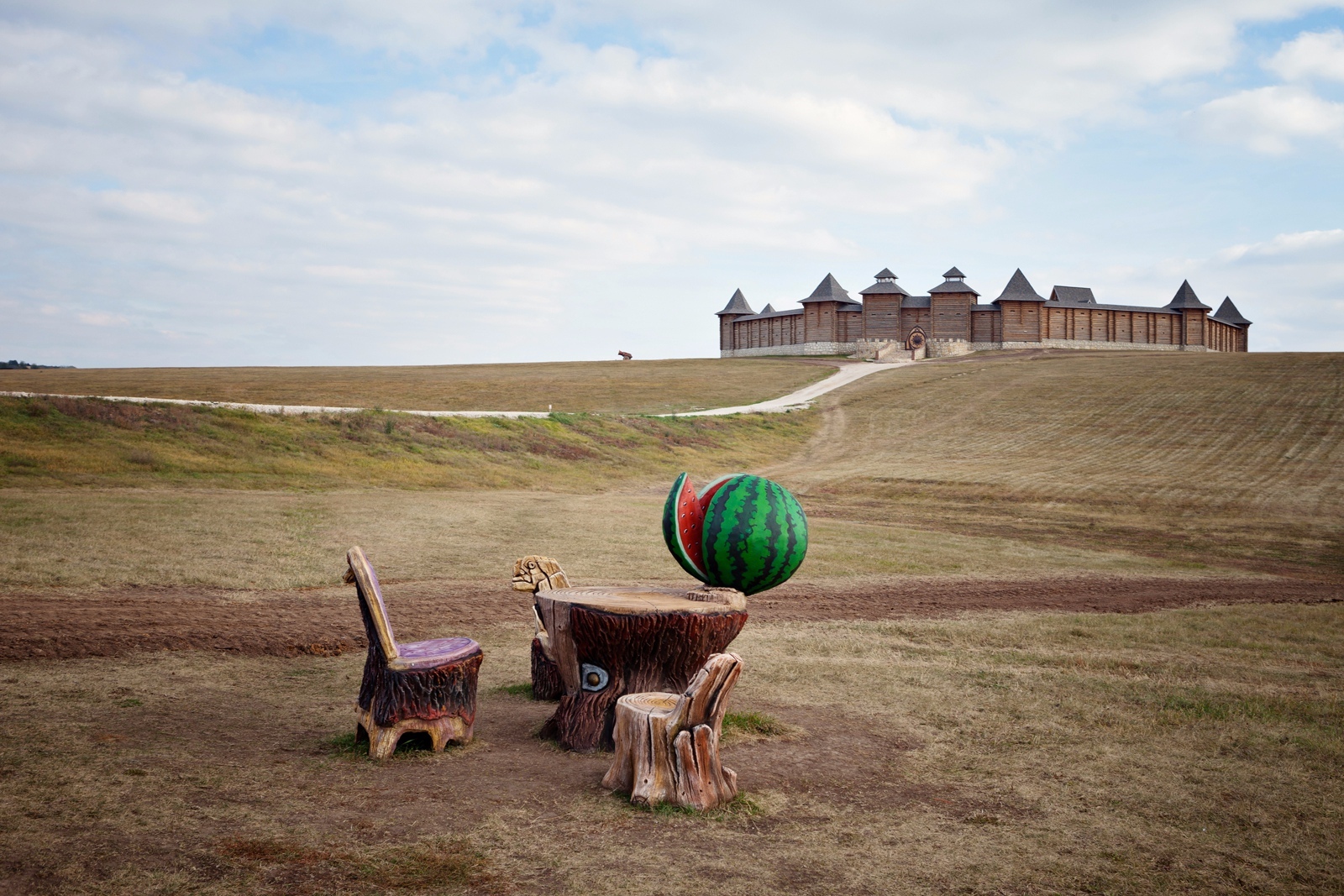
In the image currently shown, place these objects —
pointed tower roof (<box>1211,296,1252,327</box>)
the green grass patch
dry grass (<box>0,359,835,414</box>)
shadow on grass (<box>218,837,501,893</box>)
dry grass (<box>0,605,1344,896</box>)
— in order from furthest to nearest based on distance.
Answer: pointed tower roof (<box>1211,296,1252,327</box>)
dry grass (<box>0,359,835,414</box>)
the green grass patch
dry grass (<box>0,605,1344,896</box>)
shadow on grass (<box>218,837,501,893</box>)

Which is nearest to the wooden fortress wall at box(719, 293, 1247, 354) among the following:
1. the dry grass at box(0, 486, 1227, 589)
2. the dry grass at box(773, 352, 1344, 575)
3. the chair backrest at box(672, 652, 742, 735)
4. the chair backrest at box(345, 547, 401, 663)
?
the dry grass at box(773, 352, 1344, 575)

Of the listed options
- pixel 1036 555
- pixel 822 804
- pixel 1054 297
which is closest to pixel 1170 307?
pixel 1054 297

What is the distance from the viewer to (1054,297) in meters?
81.9

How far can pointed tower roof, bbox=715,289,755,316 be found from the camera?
314 ft

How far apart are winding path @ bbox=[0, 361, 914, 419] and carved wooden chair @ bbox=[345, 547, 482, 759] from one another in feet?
73.9

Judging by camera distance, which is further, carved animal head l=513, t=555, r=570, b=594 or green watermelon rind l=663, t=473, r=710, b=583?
carved animal head l=513, t=555, r=570, b=594

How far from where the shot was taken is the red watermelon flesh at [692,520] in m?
7.95

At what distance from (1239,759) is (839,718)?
3.08 meters

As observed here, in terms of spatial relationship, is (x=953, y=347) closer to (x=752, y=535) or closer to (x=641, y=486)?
(x=641, y=486)

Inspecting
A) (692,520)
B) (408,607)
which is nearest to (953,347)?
(408,607)

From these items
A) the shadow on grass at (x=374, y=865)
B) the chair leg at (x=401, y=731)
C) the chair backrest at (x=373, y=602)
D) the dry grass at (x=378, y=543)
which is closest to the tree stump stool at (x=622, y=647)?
the chair leg at (x=401, y=731)

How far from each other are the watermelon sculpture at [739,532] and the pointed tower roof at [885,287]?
2946 inches

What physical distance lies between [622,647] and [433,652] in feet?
4.84

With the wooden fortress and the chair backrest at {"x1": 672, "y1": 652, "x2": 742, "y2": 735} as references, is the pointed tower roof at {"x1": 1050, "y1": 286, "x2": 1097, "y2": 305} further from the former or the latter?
the chair backrest at {"x1": 672, "y1": 652, "x2": 742, "y2": 735}
